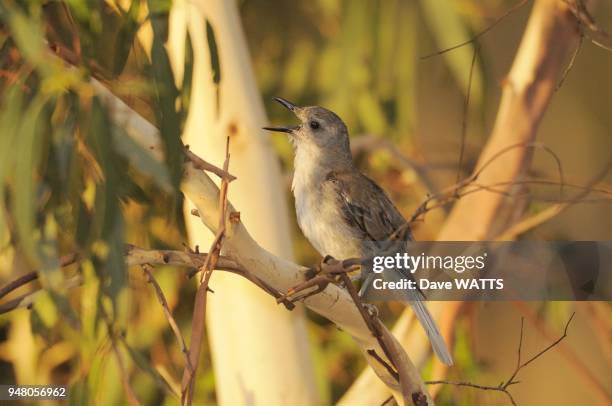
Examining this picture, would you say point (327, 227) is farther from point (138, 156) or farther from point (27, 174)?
point (27, 174)

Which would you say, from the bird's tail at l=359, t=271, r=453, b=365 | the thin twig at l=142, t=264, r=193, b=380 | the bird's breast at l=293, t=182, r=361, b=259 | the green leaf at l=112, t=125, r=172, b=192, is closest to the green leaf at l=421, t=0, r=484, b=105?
the bird's breast at l=293, t=182, r=361, b=259

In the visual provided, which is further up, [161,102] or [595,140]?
[595,140]

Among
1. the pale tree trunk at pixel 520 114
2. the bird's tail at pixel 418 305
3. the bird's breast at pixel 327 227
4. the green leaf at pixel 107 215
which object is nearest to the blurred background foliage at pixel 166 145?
the green leaf at pixel 107 215

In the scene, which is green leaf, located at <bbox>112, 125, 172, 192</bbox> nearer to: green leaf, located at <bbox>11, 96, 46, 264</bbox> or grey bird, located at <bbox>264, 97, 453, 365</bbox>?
green leaf, located at <bbox>11, 96, 46, 264</bbox>

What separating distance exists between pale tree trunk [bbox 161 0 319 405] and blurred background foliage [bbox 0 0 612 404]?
0.15 meters

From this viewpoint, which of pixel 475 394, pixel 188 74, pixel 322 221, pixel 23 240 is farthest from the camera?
pixel 475 394

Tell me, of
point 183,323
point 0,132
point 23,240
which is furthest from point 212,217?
point 183,323

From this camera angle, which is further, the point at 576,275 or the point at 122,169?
the point at 576,275

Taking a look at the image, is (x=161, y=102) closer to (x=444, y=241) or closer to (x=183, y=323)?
(x=444, y=241)

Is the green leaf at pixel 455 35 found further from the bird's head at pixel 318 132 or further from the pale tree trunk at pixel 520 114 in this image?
the bird's head at pixel 318 132

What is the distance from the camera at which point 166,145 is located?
5.55ft

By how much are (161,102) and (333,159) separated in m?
0.67

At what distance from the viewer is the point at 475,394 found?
276cm

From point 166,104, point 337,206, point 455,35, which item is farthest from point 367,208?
point 455,35
